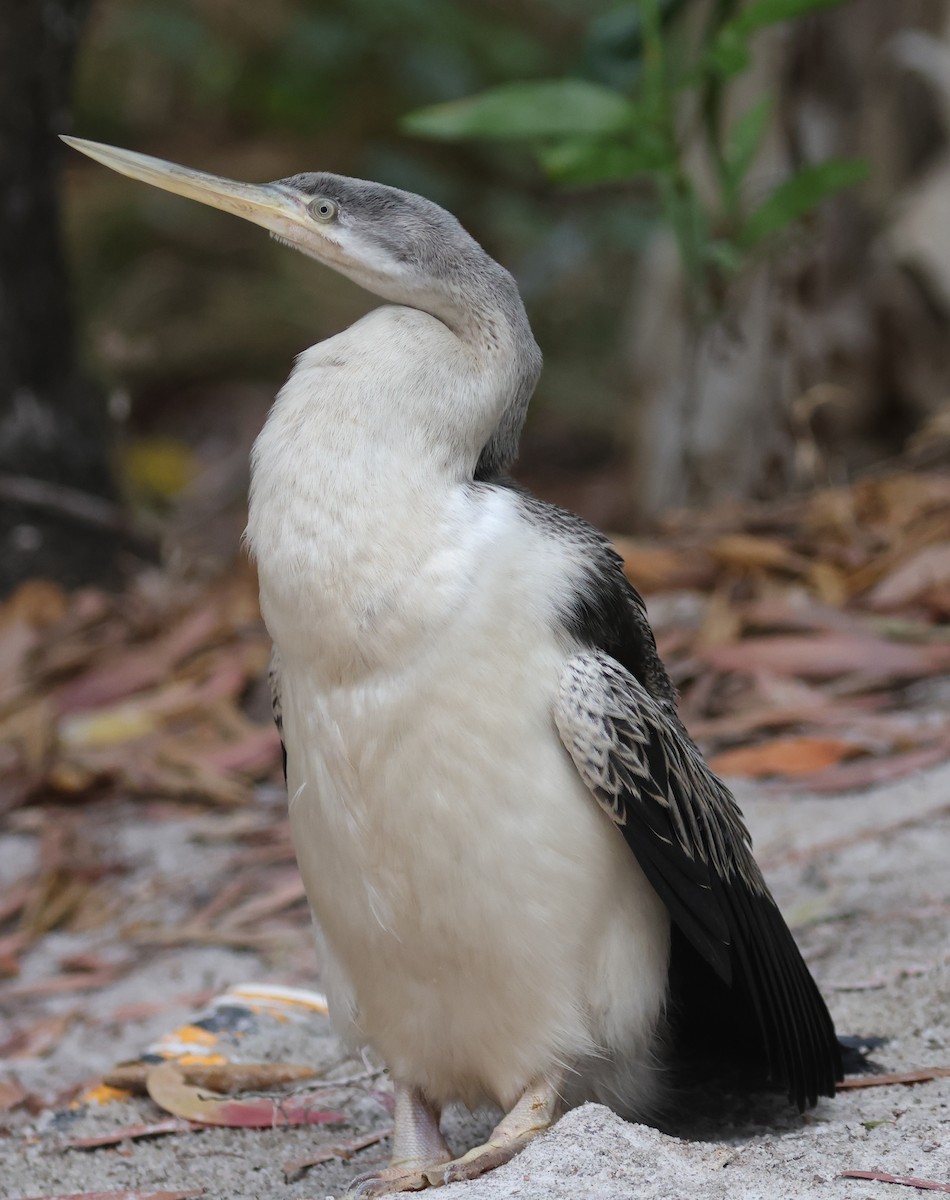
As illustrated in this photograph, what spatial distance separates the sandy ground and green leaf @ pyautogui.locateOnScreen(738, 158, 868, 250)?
198cm

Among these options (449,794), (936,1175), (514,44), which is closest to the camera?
(936,1175)

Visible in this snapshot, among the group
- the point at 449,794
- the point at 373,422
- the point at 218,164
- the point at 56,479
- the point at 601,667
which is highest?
the point at 218,164

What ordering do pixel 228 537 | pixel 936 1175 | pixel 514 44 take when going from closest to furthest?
pixel 936 1175 < pixel 228 537 < pixel 514 44

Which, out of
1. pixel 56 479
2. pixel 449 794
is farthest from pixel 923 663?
pixel 56 479

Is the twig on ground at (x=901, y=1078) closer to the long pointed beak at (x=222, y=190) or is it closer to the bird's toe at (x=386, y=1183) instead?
the bird's toe at (x=386, y=1183)

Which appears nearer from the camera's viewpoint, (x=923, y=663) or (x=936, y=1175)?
(x=936, y=1175)

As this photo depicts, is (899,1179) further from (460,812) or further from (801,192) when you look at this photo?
(801,192)

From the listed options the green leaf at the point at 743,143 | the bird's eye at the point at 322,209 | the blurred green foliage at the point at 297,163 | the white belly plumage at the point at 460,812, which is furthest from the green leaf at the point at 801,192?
the blurred green foliage at the point at 297,163

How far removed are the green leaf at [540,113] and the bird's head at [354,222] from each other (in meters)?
2.33

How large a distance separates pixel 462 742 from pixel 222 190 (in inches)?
39.8

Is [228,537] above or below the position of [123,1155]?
above

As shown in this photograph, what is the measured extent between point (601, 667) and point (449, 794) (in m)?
0.31

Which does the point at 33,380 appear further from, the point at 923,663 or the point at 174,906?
the point at 923,663

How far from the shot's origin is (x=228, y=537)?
27.8 feet
